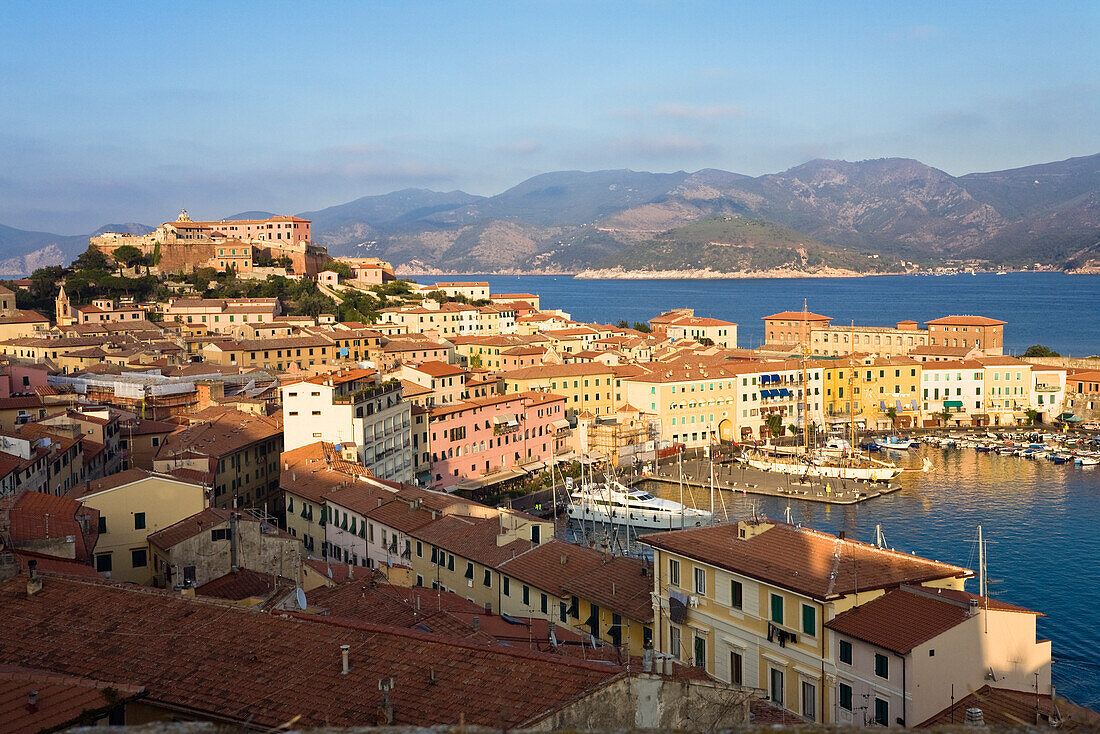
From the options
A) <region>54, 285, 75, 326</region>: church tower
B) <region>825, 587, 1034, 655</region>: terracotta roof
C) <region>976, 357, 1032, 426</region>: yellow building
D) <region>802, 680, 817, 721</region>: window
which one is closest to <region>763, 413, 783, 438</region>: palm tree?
<region>976, 357, 1032, 426</region>: yellow building

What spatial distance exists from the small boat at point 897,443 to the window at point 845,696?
32.0 metres

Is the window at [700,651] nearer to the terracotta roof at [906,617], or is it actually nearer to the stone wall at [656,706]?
the terracotta roof at [906,617]

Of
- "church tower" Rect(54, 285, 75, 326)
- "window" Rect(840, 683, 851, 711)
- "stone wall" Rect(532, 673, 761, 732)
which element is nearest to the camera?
"stone wall" Rect(532, 673, 761, 732)

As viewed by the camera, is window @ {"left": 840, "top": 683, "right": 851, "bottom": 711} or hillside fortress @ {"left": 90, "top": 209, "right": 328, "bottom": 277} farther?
hillside fortress @ {"left": 90, "top": 209, "right": 328, "bottom": 277}

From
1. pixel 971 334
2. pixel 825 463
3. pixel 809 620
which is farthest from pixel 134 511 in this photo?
pixel 971 334

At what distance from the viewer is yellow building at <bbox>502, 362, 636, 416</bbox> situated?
39.8m

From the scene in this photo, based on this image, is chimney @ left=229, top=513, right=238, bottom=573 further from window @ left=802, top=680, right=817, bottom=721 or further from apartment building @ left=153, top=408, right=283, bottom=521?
apartment building @ left=153, top=408, right=283, bottom=521

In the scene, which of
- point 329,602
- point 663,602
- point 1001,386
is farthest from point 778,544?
point 1001,386

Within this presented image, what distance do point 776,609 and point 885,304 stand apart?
12761 centimetres

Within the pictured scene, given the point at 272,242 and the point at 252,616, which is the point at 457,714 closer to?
the point at 252,616

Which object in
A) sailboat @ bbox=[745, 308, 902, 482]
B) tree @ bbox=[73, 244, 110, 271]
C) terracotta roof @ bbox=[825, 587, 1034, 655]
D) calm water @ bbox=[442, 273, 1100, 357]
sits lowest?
sailboat @ bbox=[745, 308, 902, 482]

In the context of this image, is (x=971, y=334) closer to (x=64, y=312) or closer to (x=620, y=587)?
(x=64, y=312)

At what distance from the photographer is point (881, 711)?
955 cm

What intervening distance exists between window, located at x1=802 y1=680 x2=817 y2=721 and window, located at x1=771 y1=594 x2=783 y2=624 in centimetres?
67
